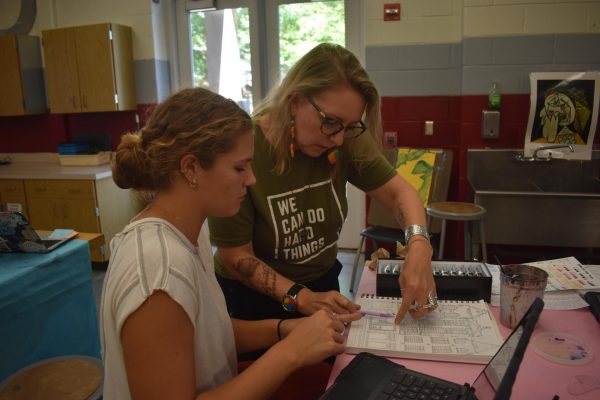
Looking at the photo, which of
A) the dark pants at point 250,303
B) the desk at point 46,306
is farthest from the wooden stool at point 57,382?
the dark pants at point 250,303

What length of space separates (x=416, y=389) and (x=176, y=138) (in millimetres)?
632

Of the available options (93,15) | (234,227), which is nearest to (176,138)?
(234,227)

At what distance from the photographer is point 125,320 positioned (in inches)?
29.8

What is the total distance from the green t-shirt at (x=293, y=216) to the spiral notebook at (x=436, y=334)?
0.29m

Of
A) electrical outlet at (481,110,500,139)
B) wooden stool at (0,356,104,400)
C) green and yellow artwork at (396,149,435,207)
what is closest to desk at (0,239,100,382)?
wooden stool at (0,356,104,400)

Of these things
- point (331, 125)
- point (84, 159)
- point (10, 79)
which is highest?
point (10, 79)

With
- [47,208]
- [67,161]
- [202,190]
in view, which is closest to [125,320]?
[202,190]

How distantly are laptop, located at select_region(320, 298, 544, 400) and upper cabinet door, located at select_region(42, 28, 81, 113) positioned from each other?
3756 mm

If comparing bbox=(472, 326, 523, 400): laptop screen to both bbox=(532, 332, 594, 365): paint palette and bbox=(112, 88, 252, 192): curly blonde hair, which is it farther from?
bbox=(112, 88, 252, 192): curly blonde hair

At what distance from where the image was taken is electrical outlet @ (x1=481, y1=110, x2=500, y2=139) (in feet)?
10.2

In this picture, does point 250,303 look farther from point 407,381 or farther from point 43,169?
point 43,169

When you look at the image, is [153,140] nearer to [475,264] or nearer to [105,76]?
[475,264]

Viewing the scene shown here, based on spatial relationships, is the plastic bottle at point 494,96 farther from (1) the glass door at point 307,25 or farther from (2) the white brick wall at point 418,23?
(1) the glass door at point 307,25

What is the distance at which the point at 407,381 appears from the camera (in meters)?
0.89
